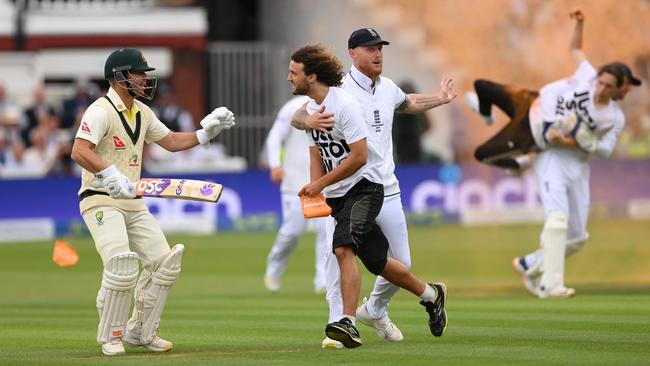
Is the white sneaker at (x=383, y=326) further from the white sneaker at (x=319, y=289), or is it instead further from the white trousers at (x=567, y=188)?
the white sneaker at (x=319, y=289)

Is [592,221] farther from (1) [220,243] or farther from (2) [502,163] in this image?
(2) [502,163]

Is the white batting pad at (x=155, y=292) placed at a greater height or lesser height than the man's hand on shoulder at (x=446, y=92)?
lesser

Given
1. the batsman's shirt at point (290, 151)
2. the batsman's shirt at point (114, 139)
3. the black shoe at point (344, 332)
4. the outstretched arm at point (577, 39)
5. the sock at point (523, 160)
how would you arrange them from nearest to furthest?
the black shoe at point (344, 332), the batsman's shirt at point (114, 139), the outstretched arm at point (577, 39), the sock at point (523, 160), the batsman's shirt at point (290, 151)

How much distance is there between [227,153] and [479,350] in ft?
65.9

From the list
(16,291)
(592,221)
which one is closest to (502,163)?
(16,291)

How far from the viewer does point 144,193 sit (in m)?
9.94

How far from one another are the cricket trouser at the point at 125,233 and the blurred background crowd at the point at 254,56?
9.62 meters

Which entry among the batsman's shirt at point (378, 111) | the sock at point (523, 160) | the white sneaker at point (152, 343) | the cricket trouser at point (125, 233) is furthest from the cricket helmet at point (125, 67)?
the sock at point (523, 160)

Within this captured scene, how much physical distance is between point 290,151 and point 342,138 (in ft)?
20.2

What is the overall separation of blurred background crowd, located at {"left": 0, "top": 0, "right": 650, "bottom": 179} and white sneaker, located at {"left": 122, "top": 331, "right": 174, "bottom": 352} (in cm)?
Answer: 975

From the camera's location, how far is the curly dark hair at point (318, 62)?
33.6ft

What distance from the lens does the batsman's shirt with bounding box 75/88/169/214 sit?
33.4 feet

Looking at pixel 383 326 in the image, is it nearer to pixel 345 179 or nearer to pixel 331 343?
pixel 331 343

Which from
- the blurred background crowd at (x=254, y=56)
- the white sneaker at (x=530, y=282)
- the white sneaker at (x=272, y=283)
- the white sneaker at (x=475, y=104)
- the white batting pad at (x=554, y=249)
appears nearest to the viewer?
the white batting pad at (x=554, y=249)
